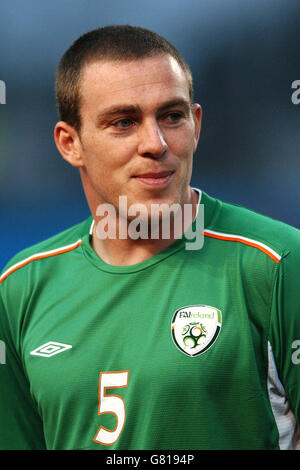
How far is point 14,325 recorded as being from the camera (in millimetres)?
1999

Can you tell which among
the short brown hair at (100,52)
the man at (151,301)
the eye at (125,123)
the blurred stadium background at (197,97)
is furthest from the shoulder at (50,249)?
the blurred stadium background at (197,97)

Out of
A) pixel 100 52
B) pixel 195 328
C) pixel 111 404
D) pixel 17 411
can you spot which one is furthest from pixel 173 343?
pixel 100 52

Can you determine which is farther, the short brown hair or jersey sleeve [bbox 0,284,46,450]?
jersey sleeve [bbox 0,284,46,450]

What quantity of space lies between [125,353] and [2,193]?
3315 millimetres

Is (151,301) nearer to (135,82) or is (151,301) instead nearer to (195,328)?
(195,328)

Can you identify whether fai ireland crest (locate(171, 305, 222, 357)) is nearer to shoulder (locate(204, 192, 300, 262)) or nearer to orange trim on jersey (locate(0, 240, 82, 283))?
shoulder (locate(204, 192, 300, 262))

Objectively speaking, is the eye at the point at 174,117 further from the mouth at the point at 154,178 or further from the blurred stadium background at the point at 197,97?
the blurred stadium background at the point at 197,97

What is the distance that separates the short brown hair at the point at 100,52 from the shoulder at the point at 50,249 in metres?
0.39

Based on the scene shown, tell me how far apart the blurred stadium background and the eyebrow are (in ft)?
9.87

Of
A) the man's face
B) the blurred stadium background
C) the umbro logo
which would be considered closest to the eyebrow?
the man's face

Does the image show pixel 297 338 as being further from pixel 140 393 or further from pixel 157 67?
pixel 157 67

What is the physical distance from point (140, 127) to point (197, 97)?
10.4 ft

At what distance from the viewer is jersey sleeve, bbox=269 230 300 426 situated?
65.2 inches

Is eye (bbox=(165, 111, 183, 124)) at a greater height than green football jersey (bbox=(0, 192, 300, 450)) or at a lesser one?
greater
